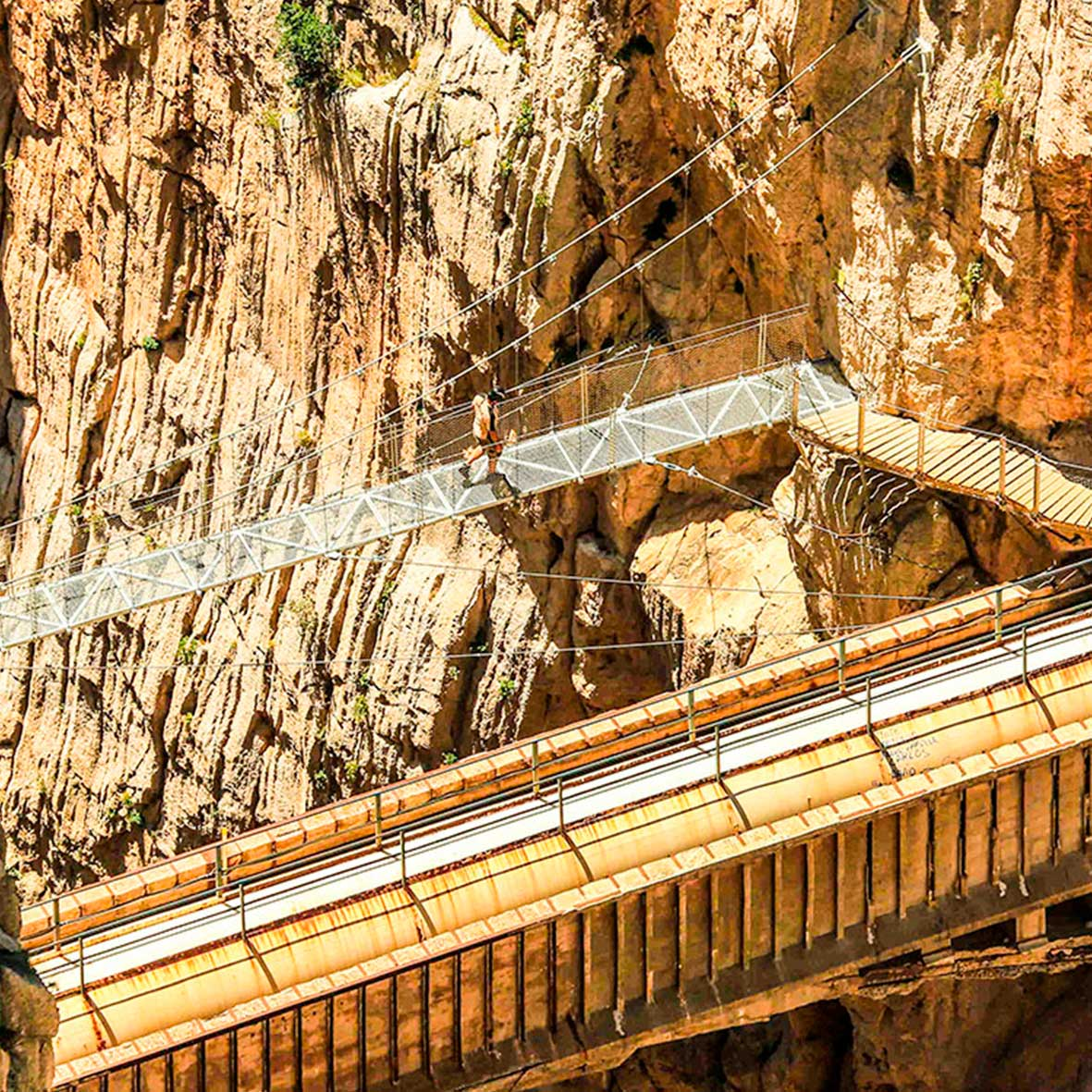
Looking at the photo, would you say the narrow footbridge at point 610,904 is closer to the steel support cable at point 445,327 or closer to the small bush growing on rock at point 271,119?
the steel support cable at point 445,327

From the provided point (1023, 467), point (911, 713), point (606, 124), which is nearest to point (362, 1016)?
point (911, 713)

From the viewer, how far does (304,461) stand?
2883cm

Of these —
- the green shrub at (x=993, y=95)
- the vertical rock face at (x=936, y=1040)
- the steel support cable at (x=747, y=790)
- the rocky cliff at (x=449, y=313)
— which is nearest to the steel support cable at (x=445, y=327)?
the rocky cliff at (x=449, y=313)

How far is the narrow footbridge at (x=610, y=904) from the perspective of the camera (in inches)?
667

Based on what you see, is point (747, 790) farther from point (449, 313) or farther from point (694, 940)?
point (449, 313)

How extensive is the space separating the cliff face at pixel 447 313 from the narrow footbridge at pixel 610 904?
3.90 meters

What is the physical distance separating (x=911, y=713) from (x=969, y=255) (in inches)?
188

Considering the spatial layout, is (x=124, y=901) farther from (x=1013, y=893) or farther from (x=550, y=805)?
(x=1013, y=893)

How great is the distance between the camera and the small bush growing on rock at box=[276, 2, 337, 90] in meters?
27.9

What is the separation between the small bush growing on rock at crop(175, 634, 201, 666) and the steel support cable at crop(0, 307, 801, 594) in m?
1.38

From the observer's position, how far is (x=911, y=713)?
59.7ft

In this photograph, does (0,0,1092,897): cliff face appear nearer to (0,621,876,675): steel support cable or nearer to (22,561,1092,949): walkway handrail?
(0,621,876,675): steel support cable

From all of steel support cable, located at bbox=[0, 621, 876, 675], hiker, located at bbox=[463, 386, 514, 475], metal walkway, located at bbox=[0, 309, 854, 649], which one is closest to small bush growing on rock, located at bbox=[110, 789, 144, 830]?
steel support cable, located at bbox=[0, 621, 876, 675]

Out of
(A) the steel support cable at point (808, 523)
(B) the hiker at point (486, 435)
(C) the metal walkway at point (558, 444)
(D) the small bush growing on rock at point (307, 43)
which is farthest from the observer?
(D) the small bush growing on rock at point (307, 43)
